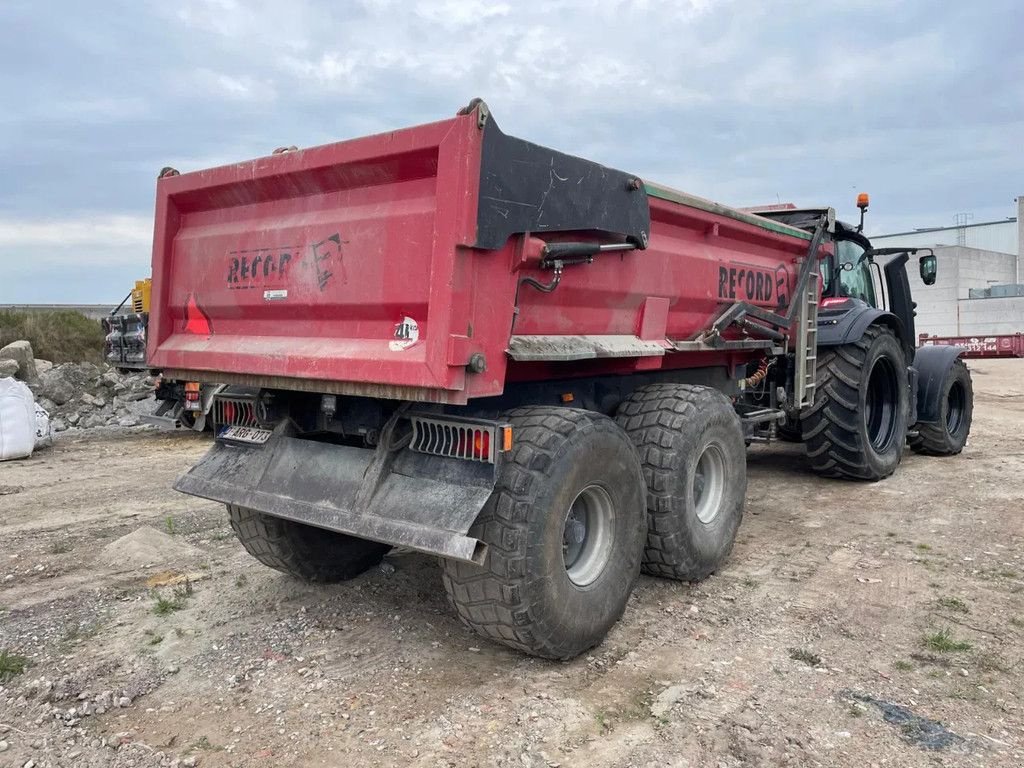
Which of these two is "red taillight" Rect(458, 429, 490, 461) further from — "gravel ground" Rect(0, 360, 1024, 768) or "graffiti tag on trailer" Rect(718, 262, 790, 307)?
"graffiti tag on trailer" Rect(718, 262, 790, 307)

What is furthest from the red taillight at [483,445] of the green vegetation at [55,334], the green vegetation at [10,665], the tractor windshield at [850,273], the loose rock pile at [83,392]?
the green vegetation at [55,334]

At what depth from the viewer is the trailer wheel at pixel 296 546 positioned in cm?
407

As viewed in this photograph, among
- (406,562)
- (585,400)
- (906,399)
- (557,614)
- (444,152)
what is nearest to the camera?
(444,152)

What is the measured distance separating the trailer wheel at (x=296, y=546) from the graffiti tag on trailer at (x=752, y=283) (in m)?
2.75

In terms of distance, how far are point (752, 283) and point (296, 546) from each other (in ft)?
11.2

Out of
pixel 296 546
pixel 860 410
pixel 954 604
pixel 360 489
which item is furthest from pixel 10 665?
pixel 860 410

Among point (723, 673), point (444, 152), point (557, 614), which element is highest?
point (444, 152)

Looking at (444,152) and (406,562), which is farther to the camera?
(406,562)

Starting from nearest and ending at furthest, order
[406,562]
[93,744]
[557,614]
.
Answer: [93,744] → [557,614] → [406,562]

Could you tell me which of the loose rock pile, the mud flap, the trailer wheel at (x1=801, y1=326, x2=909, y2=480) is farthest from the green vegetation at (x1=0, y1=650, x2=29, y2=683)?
the loose rock pile

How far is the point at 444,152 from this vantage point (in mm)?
2969

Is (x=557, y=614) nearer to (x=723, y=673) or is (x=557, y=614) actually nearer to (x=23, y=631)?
(x=723, y=673)

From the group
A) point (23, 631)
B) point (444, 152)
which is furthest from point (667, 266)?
point (23, 631)

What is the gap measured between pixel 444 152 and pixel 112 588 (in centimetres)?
309
